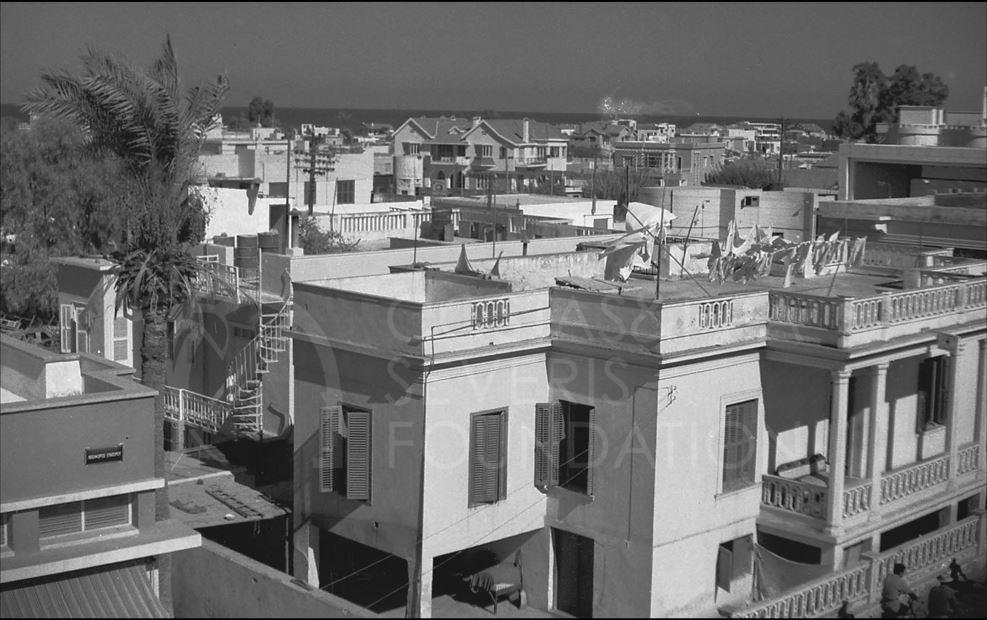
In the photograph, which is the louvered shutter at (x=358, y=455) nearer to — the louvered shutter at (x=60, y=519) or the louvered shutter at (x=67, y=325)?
the louvered shutter at (x=60, y=519)

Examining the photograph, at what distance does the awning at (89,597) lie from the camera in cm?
1511

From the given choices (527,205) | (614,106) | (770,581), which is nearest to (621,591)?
(770,581)

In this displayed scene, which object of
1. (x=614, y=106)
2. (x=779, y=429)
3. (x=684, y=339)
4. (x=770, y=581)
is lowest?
(x=770, y=581)

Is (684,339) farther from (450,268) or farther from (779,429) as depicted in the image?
(450,268)

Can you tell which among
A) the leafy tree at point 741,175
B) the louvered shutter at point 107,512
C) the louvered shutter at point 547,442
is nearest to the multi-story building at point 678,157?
the leafy tree at point 741,175

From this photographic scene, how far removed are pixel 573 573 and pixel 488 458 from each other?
240 centimetres

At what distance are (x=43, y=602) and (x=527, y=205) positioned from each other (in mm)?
27272

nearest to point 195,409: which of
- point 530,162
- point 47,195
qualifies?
point 47,195

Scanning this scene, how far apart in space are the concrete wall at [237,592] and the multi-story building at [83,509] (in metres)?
0.56

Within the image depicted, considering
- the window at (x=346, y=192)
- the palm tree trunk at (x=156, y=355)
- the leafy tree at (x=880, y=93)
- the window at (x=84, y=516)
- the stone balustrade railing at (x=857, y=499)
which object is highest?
the leafy tree at (x=880, y=93)

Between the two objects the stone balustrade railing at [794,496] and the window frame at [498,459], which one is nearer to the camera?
the window frame at [498,459]

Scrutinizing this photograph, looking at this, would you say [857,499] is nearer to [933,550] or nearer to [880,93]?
[933,550]

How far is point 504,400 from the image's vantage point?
61.7 feet

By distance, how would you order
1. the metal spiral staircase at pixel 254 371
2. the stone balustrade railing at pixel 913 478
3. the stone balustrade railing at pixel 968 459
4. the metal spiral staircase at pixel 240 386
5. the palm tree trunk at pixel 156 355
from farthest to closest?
the metal spiral staircase at pixel 240 386
the metal spiral staircase at pixel 254 371
the stone balustrade railing at pixel 968 459
the stone balustrade railing at pixel 913 478
the palm tree trunk at pixel 156 355
